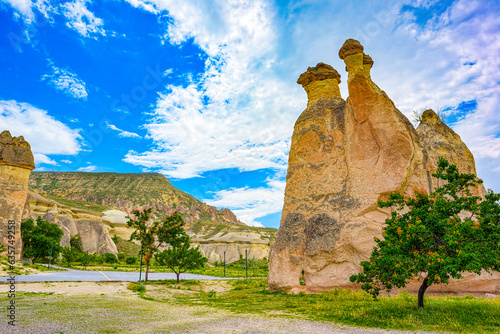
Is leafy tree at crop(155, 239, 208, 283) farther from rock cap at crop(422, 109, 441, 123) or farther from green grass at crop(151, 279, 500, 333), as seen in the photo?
rock cap at crop(422, 109, 441, 123)

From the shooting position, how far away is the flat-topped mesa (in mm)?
21000

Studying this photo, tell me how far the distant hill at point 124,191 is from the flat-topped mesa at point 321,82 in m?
89.4

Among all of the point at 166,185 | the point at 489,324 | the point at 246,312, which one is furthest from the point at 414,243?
the point at 166,185

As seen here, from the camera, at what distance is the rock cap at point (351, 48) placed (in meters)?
17.6

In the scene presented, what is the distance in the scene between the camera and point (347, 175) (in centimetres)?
1702

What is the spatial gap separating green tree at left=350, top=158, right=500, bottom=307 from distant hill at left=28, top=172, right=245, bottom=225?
326ft

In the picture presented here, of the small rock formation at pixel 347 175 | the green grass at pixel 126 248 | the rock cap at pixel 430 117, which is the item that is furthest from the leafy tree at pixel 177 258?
the green grass at pixel 126 248

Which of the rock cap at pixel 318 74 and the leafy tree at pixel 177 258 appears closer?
the rock cap at pixel 318 74

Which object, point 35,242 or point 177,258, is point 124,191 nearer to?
point 35,242

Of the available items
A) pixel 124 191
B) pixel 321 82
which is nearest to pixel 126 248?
pixel 124 191

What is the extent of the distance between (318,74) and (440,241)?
50.6 feet

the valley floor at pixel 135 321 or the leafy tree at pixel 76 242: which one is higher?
the leafy tree at pixel 76 242

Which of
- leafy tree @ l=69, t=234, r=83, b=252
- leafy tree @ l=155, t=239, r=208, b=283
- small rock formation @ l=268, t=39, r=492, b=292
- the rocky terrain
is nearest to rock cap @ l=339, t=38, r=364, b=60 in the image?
small rock formation @ l=268, t=39, r=492, b=292

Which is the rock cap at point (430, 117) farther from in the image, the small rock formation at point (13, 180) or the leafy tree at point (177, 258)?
the small rock formation at point (13, 180)
